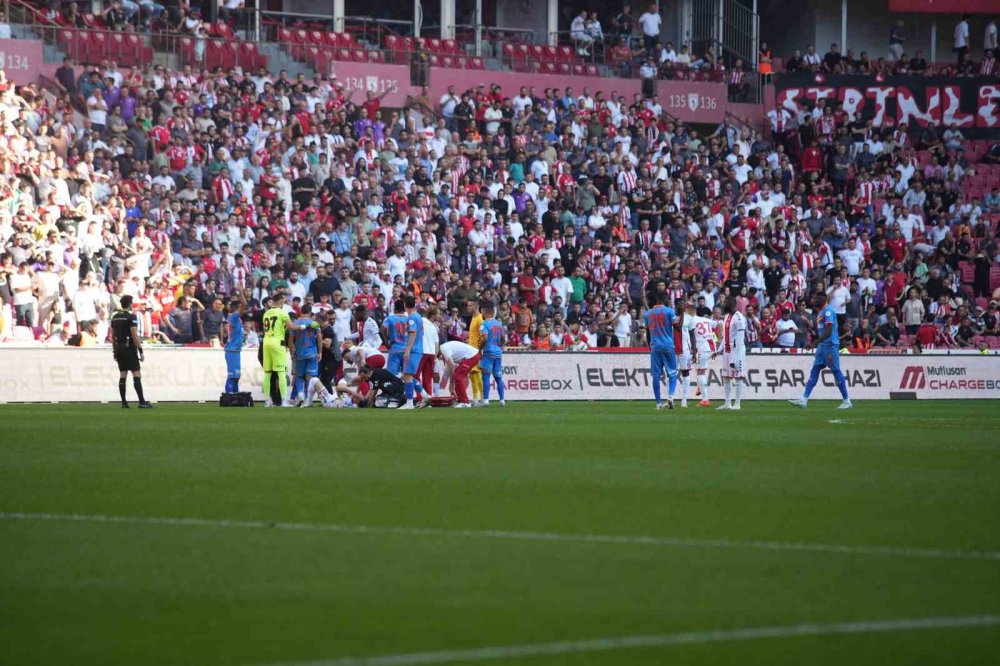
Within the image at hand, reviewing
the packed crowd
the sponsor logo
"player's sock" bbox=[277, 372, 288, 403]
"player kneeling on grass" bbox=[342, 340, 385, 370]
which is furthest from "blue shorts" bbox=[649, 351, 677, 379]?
the sponsor logo

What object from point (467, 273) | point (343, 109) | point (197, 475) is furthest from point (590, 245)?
point (197, 475)

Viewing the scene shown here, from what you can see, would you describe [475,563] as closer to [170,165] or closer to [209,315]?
[209,315]

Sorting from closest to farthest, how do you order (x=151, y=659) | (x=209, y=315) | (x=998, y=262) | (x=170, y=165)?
1. (x=151, y=659)
2. (x=209, y=315)
3. (x=170, y=165)
4. (x=998, y=262)

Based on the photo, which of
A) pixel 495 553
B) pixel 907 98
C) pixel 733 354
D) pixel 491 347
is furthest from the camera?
pixel 907 98

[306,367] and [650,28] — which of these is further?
[650,28]

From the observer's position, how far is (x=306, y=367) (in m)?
27.5

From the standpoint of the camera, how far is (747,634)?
6.55 m

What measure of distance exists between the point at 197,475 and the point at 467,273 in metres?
22.1

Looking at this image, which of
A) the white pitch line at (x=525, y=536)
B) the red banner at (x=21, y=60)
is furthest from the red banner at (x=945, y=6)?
the white pitch line at (x=525, y=536)

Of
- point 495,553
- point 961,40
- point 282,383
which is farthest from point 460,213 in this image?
point 495,553

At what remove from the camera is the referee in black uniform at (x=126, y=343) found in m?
24.8

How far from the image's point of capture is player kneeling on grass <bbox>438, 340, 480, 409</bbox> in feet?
88.9

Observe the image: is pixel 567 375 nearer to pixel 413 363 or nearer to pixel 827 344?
pixel 413 363

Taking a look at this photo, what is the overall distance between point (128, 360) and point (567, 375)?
34.4 feet
